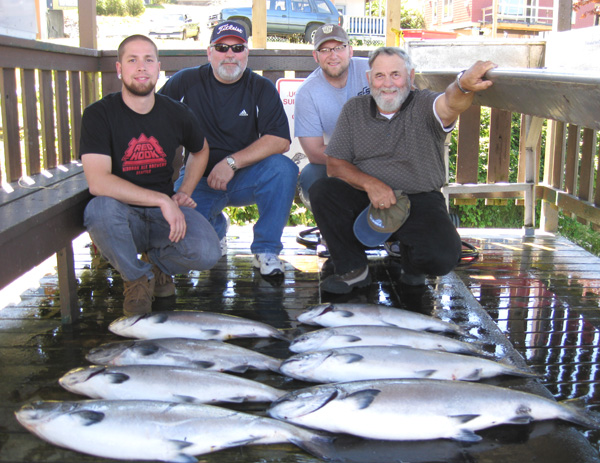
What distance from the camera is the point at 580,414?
2496mm

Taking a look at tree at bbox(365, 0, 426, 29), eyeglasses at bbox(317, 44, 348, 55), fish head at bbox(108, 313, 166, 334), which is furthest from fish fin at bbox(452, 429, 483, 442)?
tree at bbox(365, 0, 426, 29)

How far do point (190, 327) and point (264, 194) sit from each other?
1.41m

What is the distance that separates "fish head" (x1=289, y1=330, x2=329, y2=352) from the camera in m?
3.13

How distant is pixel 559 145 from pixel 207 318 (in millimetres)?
3868

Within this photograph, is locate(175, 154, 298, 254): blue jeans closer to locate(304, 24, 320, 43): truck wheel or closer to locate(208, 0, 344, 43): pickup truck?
locate(304, 24, 320, 43): truck wheel

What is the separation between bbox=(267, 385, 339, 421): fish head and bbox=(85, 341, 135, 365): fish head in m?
0.83

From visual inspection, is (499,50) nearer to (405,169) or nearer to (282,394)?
(405,169)

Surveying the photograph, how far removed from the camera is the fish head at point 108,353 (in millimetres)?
2961

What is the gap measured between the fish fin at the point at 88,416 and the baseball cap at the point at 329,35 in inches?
121

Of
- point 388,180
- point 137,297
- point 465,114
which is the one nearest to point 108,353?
point 137,297

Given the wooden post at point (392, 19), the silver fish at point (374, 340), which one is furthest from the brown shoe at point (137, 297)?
the wooden post at point (392, 19)

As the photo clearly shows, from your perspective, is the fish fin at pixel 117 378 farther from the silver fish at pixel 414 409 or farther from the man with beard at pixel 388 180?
the man with beard at pixel 388 180

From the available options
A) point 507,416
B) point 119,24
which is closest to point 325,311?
point 507,416

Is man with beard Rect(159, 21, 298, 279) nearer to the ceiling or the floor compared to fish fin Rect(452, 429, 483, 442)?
nearer to the ceiling
